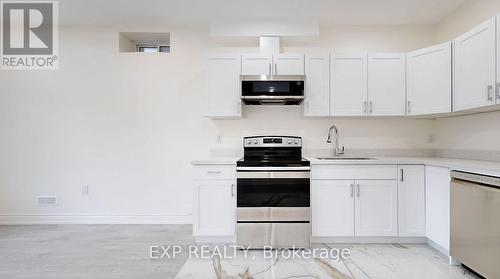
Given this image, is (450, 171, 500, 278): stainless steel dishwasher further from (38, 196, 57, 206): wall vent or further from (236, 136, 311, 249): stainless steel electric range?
(38, 196, 57, 206): wall vent

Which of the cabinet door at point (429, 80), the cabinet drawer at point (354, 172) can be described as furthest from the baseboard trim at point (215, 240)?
the cabinet door at point (429, 80)

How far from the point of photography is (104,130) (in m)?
3.73

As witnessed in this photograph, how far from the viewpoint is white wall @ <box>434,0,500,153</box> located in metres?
2.70

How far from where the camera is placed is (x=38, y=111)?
3727 mm

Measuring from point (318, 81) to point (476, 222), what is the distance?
1953 mm

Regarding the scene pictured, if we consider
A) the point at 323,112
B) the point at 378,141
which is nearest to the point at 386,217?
the point at 378,141

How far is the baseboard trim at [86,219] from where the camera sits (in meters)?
3.67

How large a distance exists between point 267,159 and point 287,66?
1.12 metres

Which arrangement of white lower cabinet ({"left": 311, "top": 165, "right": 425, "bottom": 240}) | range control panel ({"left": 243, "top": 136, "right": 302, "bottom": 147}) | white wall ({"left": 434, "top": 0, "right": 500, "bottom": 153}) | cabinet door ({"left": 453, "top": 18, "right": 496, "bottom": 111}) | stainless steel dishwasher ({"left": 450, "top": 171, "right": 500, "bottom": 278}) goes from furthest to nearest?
range control panel ({"left": 243, "top": 136, "right": 302, "bottom": 147})
white lower cabinet ({"left": 311, "top": 165, "right": 425, "bottom": 240})
white wall ({"left": 434, "top": 0, "right": 500, "bottom": 153})
cabinet door ({"left": 453, "top": 18, "right": 496, "bottom": 111})
stainless steel dishwasher ({"left": 450, "top": 171, "right": 500, "bottom": 278})

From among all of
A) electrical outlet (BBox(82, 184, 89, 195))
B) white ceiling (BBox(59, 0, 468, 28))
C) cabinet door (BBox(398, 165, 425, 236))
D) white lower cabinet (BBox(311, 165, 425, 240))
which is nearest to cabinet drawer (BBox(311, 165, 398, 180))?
white lower cabinet (BBox(311, 165, 425, 240))

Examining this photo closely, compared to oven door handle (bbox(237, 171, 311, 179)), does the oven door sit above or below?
below

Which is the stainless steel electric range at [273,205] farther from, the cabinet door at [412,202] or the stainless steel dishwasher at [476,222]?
the stainless steel dishwasher at [476,222]

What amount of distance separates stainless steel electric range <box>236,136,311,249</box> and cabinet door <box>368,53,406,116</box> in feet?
3.90

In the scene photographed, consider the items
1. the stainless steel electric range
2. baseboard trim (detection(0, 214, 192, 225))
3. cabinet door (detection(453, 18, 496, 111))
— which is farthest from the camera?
baseboard trim (detection(0, 214, 192, 225))
